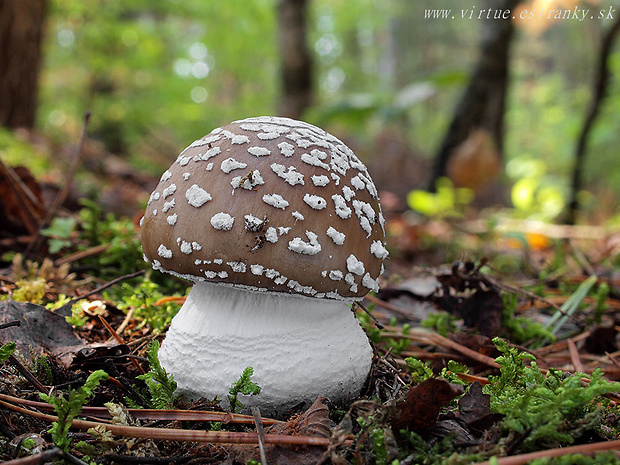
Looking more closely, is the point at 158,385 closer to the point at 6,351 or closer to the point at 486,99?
the point at 6,351

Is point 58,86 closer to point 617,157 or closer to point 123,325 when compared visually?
point 123,325

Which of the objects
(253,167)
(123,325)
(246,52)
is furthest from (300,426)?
(246,52)

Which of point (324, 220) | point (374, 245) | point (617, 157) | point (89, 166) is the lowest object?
point (617, 157)

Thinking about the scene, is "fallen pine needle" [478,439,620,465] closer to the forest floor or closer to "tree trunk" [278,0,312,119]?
the forest floor

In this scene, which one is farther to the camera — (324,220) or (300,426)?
(324,220)

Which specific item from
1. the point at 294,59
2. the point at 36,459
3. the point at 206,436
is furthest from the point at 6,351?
the point at 294,59

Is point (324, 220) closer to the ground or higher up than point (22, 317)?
higher up
